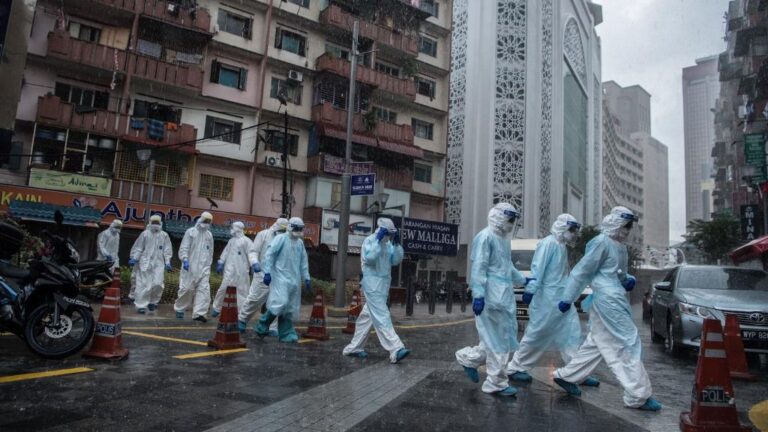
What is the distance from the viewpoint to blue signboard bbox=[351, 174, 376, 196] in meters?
14.2

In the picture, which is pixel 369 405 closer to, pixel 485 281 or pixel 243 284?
pixel 485 281

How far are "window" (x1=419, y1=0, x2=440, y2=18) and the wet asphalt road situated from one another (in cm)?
2846

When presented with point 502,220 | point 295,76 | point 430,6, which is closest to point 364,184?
point 502,220

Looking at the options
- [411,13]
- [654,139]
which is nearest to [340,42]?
[411,13]

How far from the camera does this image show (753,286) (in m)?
8.23

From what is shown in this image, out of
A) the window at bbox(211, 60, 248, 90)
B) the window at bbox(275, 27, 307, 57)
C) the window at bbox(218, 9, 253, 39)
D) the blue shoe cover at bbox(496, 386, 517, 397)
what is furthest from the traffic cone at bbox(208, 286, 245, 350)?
the window at bbox(275, 27, 307, 57)

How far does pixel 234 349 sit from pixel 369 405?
326cm

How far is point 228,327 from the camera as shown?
7191 millimetres

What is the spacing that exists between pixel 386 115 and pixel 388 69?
8.74 ft

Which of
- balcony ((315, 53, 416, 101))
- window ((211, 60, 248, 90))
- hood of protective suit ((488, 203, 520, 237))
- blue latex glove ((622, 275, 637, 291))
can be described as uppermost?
balcony ((315, 53, 416, 101))

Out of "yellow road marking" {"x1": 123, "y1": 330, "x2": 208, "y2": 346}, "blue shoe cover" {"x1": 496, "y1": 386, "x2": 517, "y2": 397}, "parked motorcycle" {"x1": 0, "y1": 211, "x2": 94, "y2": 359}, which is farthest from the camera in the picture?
"yellow road marking" {"x1": 123, "y1": 330, "x2": 208, "y2": 346}

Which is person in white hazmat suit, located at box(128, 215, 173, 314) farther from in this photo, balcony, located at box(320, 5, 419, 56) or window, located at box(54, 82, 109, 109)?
balcony, located at box(320, 5, 419, 56)

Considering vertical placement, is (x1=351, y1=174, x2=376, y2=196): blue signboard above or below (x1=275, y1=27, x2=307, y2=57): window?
below

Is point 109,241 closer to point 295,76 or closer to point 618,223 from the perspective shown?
point 618,223
